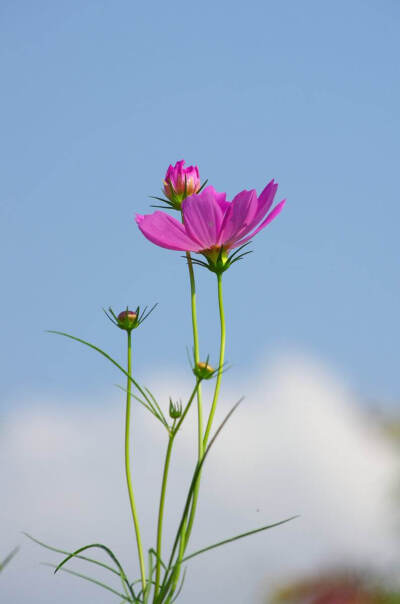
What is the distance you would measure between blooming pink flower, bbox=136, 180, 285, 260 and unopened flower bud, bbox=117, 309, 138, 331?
146 millimetres

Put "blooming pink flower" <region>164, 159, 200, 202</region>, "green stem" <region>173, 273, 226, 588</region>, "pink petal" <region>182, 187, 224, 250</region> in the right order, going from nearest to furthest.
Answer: "green stem" <region>173, 273, 226, 588</region> → "pink petal" <region>182, 187, 224, 250</region> → "blooming pink flower" <region>164, 159, 200, 202</region>

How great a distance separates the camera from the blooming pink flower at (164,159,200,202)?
5.22ft

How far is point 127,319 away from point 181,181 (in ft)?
→ 0.92

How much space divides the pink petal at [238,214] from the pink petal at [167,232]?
57mm

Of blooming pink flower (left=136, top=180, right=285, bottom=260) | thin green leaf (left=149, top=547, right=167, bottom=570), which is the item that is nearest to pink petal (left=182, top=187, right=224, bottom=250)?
blooming pink flower (left=136, top=180, right=285, bottom=260)

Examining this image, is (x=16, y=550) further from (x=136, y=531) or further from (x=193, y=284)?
(x=193, y=284)

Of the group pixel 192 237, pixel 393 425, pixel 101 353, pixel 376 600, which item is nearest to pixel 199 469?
pixel 101 353

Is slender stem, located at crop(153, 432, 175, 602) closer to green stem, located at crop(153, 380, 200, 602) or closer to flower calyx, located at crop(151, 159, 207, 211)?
green stem, located at crop(153, 380, 200, 602)

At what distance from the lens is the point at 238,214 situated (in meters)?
1.51

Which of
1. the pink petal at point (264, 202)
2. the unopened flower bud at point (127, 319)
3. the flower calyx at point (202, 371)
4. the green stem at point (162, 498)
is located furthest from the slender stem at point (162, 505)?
the pink petal at point (264, 202)

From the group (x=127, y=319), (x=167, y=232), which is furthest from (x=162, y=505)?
(x=167, y=232)

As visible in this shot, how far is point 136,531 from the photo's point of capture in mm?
1414

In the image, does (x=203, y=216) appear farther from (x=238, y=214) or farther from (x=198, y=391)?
(x=198, y=391)

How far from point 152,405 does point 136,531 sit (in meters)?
0.21
